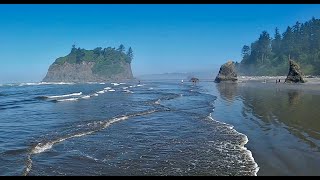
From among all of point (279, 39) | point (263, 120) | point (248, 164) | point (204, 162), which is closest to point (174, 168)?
point (204, 162)

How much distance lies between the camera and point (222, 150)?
1184 centimetres

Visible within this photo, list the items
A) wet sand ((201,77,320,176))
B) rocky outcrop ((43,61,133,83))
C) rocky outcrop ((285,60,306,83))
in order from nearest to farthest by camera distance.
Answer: wet sand ((201,77,320,176)) < rocky outcrop ((285,60,306,83)) < rocky outcrop ((43,61,133,83))

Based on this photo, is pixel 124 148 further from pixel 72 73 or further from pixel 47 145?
pixel 72 73

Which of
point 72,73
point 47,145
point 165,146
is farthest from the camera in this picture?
point 72,73

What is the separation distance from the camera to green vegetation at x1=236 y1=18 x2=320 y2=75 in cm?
9988

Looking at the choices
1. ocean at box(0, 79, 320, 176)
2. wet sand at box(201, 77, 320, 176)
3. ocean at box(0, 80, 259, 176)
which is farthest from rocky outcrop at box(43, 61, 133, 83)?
ocean at box(0, 80, 259, 176)

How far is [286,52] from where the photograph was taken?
117875 mm

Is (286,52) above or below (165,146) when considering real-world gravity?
above

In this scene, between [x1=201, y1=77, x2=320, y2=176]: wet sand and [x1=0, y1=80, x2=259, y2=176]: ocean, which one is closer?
[x1=201, y1=77, x2=320, y2=176]: wet sand

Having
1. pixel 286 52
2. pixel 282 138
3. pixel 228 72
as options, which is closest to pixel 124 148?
pixel 282 138

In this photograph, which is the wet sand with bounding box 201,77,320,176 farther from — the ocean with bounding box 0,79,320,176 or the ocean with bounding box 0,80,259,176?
the ocean with bounding box 0,80,259,176

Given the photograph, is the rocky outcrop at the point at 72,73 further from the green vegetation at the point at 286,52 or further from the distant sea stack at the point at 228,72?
the distant sea stack at the point at 228,72

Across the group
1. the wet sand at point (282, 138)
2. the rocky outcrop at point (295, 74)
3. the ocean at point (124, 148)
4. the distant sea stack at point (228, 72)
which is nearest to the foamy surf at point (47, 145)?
the ocean at point (124, 148)

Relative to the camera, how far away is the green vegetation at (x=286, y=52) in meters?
99.9
